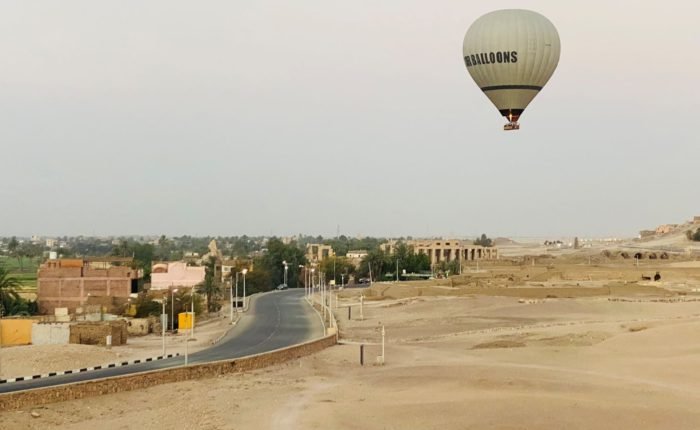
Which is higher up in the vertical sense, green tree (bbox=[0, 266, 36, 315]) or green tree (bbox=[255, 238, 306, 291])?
green tree (bbox=[255, 238, 306, 291])

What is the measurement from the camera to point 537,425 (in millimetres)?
27484

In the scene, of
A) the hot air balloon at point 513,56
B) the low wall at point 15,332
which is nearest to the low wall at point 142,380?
the low wall at point 15,332

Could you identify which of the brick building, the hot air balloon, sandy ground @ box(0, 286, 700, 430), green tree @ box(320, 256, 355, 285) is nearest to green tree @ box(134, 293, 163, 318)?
the brick building

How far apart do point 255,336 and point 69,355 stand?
1421cm

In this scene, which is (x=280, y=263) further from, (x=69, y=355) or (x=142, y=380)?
(x=142, y=380)

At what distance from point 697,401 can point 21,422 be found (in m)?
20.6

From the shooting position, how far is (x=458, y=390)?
113 ft

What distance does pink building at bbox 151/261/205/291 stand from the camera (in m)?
116

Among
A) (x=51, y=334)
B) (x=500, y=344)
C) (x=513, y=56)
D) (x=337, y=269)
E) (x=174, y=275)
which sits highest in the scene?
(x=513, y=56)

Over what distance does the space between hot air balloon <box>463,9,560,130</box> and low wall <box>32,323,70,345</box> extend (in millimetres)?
26357

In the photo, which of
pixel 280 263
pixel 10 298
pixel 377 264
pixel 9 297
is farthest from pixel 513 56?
pixel 280 263

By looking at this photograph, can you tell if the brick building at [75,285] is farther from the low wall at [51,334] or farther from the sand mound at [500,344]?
the sand mound at [500,344]

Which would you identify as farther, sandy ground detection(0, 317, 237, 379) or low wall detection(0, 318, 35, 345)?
low wall detection(0, 318, 35, 345)

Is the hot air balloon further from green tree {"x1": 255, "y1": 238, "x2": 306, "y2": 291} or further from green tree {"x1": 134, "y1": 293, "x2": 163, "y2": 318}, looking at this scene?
green tree {"x1": 255, "y1": 238, "x2": 306, "y2": 291}
